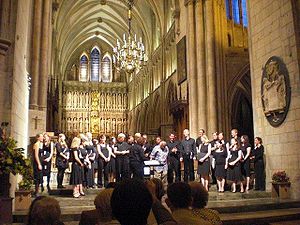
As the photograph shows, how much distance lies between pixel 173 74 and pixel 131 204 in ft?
63.7

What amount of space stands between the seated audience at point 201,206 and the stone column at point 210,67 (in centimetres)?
1168

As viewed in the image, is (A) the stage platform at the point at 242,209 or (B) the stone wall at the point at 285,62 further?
(B) the stone wall at the point at 285,62

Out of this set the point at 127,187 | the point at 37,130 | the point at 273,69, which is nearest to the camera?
the point at 127,187

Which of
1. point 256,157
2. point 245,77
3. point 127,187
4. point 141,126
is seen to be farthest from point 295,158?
point 141,126

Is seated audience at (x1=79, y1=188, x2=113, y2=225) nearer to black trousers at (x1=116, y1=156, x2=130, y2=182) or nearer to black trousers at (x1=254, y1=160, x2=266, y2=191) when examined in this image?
black trousers at (x1=116, y1=156, x2=130, y2=182)

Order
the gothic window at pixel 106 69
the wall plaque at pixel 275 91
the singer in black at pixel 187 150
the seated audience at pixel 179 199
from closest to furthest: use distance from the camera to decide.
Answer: the seated audience at pixel 179 199, the wall plaque at pixel 275 91, the singer in black at pixel 187 150, the gothic window at pixel 106 69

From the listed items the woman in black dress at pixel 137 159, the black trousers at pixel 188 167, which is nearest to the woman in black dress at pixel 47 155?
the woman in black dress at pixel 137 159

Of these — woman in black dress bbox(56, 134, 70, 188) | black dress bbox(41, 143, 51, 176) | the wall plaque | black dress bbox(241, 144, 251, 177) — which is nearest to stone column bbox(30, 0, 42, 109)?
woman in black dress bbox(56, 134, 70, 188)

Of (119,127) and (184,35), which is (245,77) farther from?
(119,127)

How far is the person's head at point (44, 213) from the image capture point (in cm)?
197

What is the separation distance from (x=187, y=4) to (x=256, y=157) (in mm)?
9453

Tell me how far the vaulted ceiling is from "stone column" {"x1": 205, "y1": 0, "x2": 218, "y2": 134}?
339 inches

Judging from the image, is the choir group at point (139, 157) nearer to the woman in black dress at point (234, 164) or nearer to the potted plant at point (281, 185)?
the woman in black dress at point (234, 164)

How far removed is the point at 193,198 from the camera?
108 inches
